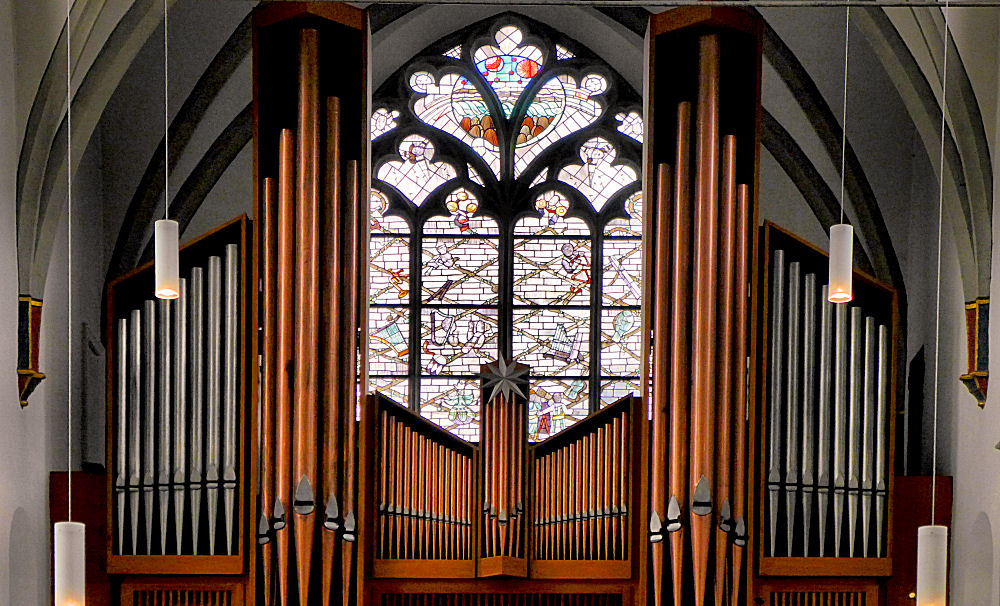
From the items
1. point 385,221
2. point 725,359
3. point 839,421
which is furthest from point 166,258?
point 385,221

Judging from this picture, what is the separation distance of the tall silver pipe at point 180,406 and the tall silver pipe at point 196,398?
4 cm

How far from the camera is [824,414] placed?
1134 centimetres

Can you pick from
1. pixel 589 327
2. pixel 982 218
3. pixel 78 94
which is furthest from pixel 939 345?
pixel 78 94

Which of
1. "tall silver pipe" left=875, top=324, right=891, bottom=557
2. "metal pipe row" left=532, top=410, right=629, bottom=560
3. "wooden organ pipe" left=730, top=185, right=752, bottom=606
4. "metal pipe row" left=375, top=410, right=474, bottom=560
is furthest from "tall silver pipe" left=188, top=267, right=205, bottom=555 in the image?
"tall silver pipe" left=875, top=324, right=891, bottom=557

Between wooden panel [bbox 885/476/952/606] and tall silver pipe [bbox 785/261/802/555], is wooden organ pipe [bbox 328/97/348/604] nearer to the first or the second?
tall silver pipe [bbox 785/261/802/555]

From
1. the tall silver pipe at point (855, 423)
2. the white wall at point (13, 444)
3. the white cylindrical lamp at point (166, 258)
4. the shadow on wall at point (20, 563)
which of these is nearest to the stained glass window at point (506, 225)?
the tall silver pipe at point (855, 423)

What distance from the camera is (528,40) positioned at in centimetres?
1512

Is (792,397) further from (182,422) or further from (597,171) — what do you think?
(597,171)

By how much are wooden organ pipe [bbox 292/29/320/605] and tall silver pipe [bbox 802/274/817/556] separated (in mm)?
3374

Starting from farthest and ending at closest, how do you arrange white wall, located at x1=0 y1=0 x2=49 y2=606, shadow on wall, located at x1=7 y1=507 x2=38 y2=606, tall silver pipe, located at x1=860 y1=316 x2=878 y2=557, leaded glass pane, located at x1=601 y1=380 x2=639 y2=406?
leaded glass pane, located at x1=601 y1=380 x2=639 y2=406 → tall silver pipe, located at x1=860 y1=316 x2=878 y2=557 → shadow on wall, located at x1=7 y1=507 x2=38 y2=606 → white wall, located at x1=0 y1=0 x2=49 y2=606

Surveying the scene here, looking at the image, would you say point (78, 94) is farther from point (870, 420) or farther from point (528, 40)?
point (870, 420)

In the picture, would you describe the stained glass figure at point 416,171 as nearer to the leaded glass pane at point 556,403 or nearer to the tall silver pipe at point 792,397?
the leaded glass pane at point 556,403

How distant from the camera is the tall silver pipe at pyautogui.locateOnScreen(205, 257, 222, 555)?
11117mm

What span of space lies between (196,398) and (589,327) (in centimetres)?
465
